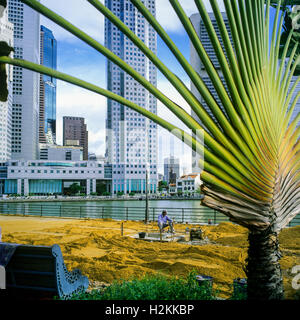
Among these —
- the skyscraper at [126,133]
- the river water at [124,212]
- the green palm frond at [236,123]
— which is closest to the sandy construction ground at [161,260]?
the river water at [124,212]

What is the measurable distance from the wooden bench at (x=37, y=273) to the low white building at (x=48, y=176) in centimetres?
6475

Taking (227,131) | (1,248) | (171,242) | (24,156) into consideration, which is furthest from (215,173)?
(24,156)

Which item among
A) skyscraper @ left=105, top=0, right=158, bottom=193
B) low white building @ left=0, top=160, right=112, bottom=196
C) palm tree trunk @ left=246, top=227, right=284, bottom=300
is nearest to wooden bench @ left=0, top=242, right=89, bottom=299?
palm tree trunk @ left=246, top=227, right=284, bottom=300

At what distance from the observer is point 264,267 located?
1.23m

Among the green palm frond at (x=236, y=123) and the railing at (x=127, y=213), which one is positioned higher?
the green palm frond at (x=236, y=123)

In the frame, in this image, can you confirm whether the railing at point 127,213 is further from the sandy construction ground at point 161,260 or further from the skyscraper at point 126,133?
the skyscraper at point 126,133

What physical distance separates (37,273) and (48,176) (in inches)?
2737

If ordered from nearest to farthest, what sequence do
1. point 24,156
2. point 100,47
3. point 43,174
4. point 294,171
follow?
point 100,47
point 294,171
point 43,174
point 24,156

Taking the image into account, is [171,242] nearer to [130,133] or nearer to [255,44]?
[255,44]

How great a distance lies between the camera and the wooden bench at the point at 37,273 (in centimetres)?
264

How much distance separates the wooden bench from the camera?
2.64 metres

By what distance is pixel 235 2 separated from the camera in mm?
1155

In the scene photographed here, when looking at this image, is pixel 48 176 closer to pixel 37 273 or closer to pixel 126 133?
pixel 126 133

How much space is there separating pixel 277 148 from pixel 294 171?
13 centimetres
